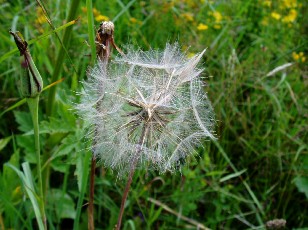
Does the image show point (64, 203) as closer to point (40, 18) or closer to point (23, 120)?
point (23, 120)

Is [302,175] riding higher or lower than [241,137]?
lower

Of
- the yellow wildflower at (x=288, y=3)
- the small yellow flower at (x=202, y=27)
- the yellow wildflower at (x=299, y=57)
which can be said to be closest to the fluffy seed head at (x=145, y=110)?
the small yellow flower at (x=202, y=27)

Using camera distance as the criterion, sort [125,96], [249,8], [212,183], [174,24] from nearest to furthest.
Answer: [125,96] → [212,183] → [174,24] → [249,8]

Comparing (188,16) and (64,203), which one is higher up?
(188,16)

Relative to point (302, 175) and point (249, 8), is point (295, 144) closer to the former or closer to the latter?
point (302, 175)

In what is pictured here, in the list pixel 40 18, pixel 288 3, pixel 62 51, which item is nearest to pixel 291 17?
pixel 288 3

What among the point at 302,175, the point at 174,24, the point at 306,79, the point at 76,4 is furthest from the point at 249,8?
the point at 76,4

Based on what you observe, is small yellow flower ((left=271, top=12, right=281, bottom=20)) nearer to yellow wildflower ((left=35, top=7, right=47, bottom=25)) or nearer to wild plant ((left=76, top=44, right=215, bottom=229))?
yellow wildflower ((left=35, top=7, right=47, bottom=25))
